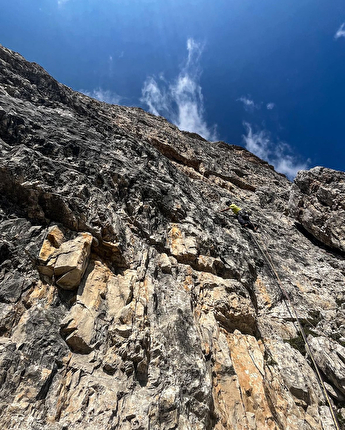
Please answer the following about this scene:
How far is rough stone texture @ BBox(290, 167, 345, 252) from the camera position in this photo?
50.2 ft

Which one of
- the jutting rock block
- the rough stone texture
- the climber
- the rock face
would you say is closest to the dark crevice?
the rough stone texture

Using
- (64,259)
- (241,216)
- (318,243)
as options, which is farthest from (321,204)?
(64,259)

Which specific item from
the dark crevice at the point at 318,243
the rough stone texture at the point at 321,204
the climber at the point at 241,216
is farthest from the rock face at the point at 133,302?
the rough stone texture at the point at 321,204

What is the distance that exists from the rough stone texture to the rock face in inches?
113

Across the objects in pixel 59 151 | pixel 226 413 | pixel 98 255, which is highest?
pixel 59 151

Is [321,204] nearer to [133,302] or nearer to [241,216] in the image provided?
[241,216]

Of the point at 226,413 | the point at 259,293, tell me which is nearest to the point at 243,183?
the point at 259,293

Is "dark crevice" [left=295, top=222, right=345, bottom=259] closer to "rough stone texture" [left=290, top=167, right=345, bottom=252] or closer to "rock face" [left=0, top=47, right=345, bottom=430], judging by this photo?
"rough stone texture" [left=290, top=167, right=345, bottom=252]

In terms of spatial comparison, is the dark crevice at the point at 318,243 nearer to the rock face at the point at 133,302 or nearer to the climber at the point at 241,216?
the rock face at the point at 133,302

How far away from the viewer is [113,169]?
10.3 metres

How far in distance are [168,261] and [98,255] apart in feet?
8.55

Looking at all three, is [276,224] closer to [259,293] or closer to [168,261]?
[259,293]

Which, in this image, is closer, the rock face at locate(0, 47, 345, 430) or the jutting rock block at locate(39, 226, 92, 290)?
the rock face at locate(0, 47, 345, 430)

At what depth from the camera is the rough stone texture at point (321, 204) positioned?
15.3 m
